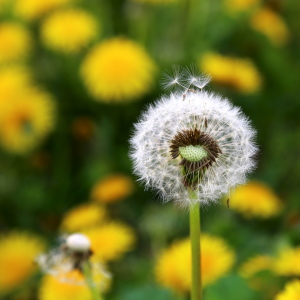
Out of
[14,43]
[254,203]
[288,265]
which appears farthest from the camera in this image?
[14,43]

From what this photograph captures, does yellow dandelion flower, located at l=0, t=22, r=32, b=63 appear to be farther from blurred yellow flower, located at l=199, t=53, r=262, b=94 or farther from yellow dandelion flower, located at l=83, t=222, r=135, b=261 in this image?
yellow dandelion flower, located at l=83, t=222, r=135, b=261

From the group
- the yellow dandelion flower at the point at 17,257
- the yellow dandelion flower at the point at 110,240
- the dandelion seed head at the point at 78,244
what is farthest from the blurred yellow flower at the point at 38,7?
the dandelion seed head at the point at 78,244

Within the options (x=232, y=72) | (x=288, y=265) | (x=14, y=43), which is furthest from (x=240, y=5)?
(x=288, y=265)

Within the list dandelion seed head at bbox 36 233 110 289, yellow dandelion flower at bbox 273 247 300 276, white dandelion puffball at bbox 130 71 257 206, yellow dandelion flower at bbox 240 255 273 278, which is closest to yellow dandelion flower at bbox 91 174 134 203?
yellow dandelion flower at bbox 240 255 273 278

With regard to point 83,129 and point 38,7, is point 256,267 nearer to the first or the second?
point 83,129

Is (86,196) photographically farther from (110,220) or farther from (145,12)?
(145,12)

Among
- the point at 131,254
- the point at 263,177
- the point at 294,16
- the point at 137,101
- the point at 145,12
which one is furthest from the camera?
the point at 294,16

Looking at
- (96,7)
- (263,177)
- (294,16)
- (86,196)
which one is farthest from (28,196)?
(294,16)
